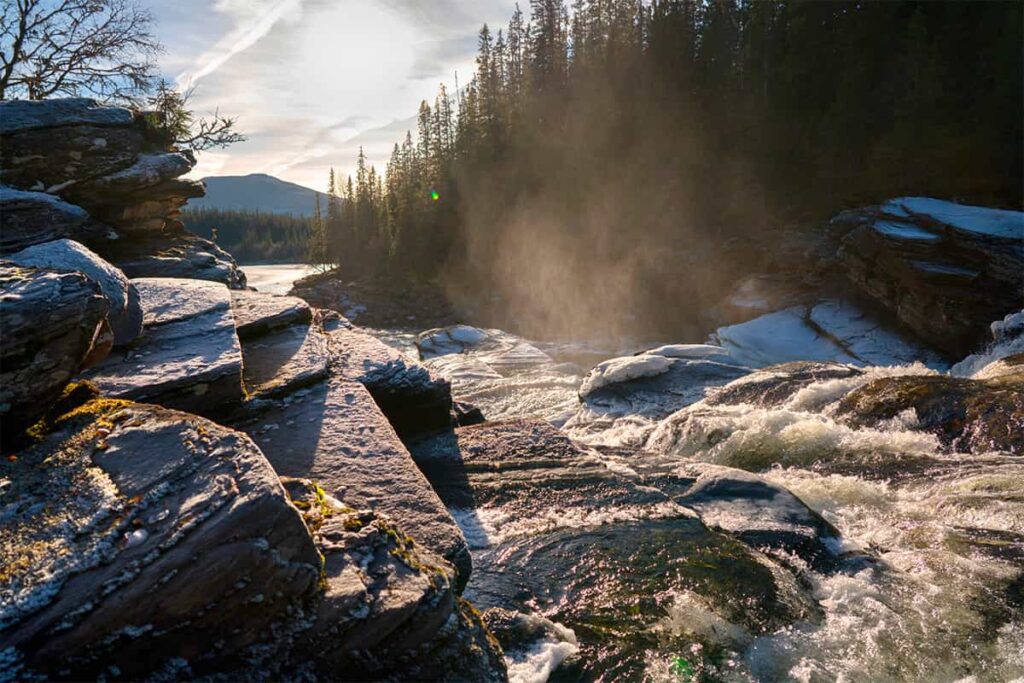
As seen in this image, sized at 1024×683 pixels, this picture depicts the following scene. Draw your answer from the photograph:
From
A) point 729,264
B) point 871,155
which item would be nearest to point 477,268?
point 729,264

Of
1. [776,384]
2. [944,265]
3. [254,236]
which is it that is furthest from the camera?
[254,236]

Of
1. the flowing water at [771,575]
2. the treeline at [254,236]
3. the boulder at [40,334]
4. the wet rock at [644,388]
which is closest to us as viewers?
the boulder at [40,334]

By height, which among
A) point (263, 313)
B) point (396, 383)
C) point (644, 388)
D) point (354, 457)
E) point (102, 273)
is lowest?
point (644, 388)

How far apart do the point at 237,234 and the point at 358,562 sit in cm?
17864

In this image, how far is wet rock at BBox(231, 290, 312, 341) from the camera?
7.39m

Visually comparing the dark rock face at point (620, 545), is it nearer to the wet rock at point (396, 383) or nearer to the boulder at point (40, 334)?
the wet rock at point (396, 383)

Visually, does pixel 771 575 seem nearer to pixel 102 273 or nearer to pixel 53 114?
pixel 102 273

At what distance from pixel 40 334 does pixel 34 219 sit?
7.06 m

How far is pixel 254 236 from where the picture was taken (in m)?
160

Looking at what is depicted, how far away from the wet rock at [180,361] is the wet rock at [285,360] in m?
0.42

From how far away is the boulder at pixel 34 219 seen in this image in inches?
335

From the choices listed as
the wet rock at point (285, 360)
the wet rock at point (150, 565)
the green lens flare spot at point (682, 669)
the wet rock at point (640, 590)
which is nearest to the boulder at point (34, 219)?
the wet rock at point (285, 360)

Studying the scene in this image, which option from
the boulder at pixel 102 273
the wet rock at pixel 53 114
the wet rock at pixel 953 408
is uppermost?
the wet rock at pixel 53 114

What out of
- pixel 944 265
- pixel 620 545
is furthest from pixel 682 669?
pixel 944 265
